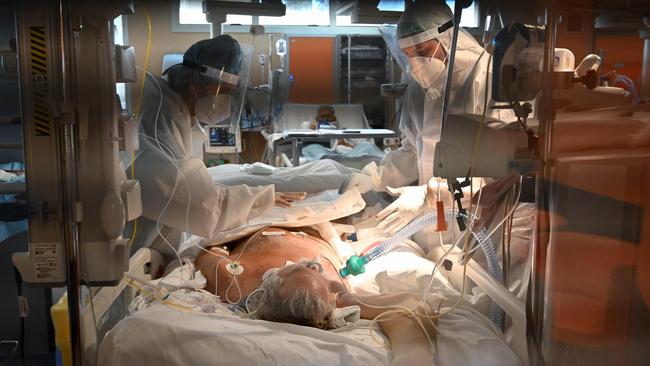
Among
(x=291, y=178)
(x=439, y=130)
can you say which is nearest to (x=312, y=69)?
(x=291, y=178)

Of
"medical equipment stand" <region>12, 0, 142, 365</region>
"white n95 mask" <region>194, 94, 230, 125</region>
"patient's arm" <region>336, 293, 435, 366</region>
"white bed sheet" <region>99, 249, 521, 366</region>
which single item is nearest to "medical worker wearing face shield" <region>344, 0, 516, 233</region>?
"patient's arm" <region>336, 293, 435, 366</region>

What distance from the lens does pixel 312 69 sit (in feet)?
9.92

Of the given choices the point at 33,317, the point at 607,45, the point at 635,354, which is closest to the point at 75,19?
the point at 635,354

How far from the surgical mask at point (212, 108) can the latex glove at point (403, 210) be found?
2.57 ft

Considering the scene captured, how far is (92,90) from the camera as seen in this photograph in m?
1.27

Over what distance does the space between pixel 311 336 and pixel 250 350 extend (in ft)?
0.61

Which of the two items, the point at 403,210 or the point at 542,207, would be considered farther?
the point at 403,210

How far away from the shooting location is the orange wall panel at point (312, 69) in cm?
258

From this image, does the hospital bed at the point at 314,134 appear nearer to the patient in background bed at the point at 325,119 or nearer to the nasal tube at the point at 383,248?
the patient in background bed at the point at 325,119

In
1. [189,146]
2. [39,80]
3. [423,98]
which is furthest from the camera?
[423,98]

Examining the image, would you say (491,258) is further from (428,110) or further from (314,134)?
(314,134)

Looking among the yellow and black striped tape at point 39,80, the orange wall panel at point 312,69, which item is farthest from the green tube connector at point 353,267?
the yellow and black striped tape at point 39,80

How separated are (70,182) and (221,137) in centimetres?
156

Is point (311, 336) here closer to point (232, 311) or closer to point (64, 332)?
point (232, 311)
